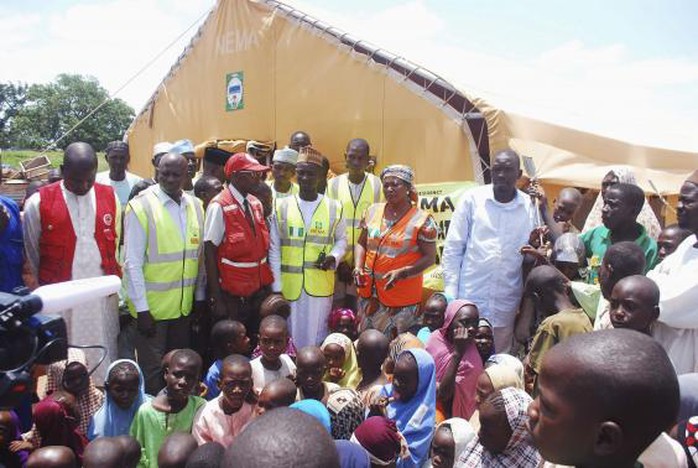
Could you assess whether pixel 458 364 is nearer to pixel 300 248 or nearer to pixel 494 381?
pixel 494 381

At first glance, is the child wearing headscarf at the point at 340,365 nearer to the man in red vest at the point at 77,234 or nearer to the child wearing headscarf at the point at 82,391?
the child wearing headscarf at the point at 82,391

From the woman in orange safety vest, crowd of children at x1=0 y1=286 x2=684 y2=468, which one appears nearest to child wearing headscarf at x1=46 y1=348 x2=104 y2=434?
crowd of children at x1=0 y1=286 x2=684 y2=468

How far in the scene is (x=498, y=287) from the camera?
12.8ft

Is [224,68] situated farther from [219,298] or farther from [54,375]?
[54,375]

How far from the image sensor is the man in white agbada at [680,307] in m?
2.58

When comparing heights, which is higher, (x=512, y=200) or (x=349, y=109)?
(x=349, y=109)

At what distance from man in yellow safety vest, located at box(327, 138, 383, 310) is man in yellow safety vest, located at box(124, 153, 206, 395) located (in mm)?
1262

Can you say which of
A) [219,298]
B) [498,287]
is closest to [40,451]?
[219,298]

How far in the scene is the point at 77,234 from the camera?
11.9 ft

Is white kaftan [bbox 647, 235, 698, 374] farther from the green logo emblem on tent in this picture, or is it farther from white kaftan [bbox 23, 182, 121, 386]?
the green logo emblem on tent

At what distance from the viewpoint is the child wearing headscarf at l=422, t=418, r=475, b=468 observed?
2473 millimetres

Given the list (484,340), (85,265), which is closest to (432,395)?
(484,340)

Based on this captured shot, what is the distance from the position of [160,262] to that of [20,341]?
2297mm

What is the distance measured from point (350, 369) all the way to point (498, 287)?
116cm
